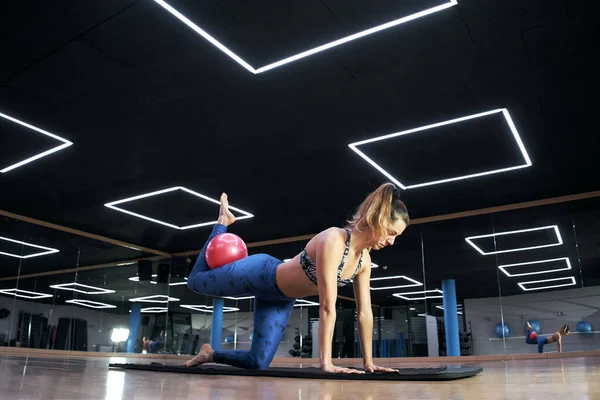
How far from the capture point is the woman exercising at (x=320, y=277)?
2.25 metres

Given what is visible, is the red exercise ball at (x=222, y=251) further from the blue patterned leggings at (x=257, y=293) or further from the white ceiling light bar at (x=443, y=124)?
the white ceiling light bar at (x=443, y=124)

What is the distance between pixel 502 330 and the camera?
22.3 feet

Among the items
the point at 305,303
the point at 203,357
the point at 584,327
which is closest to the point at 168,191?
the point at 305,303

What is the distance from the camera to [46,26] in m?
3.49

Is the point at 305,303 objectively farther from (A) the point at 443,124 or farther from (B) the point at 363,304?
(B) the point at 363,304

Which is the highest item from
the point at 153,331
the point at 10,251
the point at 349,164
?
the point at 349,164

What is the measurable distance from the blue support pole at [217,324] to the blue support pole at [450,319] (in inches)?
171

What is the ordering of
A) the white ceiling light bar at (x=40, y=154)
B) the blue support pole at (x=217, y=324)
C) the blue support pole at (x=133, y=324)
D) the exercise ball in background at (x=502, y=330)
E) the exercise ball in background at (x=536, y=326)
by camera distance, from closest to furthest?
the white ceiling light bar at (x=40, y=154)
the exercise ball in background at (x=536, y=326)
the exercise ball in background at (x=502, y=330)
the blue support pole at (x=217, y=324)
the blue support pole at (x=133, y=324)

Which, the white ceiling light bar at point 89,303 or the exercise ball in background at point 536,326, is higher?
the white ceiling light bar at point 89,303

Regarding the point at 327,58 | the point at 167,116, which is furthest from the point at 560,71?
the point at 167,116

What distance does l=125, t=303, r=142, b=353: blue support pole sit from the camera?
9641mm

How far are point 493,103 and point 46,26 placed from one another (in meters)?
3.66

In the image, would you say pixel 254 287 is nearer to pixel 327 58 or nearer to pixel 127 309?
pixel 327 58

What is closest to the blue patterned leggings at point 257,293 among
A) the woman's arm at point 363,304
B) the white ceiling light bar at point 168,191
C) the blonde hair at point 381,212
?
the woman's arm at point 363,304
